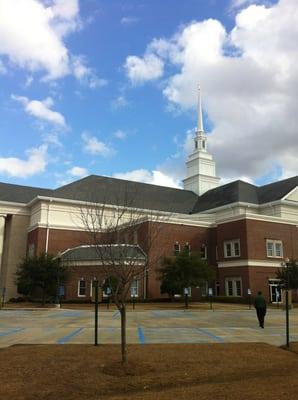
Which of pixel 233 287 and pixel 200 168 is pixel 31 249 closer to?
pixel 233 287

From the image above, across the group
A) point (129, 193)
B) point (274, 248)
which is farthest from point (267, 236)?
point (129, 193)

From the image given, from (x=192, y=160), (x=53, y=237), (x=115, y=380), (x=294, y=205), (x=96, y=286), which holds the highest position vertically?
(x=192, y=160)

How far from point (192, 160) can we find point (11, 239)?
1357 inches

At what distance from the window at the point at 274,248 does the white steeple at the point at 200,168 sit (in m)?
23.4

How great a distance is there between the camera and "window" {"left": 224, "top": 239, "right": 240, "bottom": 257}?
159 ft

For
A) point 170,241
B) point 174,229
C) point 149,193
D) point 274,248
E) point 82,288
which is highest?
point 149,193

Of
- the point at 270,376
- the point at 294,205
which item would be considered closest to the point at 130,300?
the point at 294,205

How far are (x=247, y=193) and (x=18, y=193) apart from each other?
31266 mm

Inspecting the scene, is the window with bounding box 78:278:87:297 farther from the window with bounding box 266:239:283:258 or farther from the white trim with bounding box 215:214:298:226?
the window with bounding box 266:239:283:258

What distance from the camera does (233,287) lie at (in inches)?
1897

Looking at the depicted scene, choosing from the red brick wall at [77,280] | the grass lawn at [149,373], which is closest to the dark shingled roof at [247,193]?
the red brick wall at [77,280]

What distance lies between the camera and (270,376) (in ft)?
31.7

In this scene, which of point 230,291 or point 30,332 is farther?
point 230,291

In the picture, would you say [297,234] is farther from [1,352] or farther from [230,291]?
[1,352]
